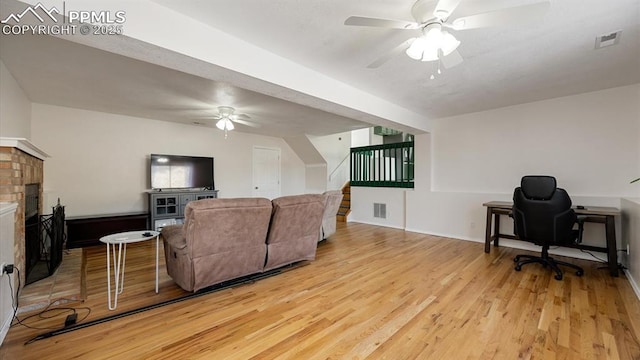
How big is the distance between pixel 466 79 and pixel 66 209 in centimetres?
654

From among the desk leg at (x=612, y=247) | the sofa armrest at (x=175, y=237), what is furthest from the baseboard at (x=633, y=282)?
the sofa armrest at (x=175, y=237)

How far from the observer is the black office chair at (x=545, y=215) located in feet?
9.32

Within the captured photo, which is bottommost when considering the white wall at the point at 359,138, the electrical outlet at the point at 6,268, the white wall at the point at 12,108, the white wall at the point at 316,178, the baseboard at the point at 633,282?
the baseboard at the point at 633,282

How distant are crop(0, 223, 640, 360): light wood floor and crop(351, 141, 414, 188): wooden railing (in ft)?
9.30

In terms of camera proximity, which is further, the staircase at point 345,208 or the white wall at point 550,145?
the staircase at point 345,208

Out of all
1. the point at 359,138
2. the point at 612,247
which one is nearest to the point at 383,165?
the point at 359,138

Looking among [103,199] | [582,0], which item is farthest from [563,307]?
[103,199]

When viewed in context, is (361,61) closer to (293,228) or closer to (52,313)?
(293,228)

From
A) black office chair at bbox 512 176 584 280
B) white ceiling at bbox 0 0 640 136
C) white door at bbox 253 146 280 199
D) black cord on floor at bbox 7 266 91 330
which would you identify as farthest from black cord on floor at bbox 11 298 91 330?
white door at bbox 253 146 280 199

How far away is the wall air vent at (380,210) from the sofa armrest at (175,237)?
4397 millimetres

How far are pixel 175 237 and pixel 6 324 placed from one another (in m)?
1.22

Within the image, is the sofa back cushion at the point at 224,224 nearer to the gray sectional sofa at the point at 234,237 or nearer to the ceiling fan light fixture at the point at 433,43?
the gray sectional sofa at the point at 234,237

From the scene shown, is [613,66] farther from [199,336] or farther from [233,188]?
[233,188]

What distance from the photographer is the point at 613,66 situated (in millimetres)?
2746
